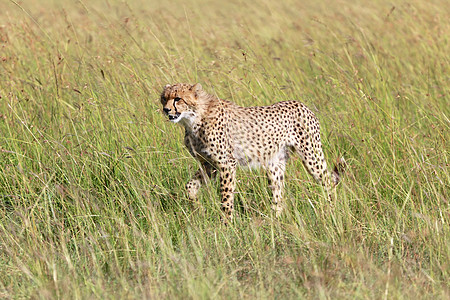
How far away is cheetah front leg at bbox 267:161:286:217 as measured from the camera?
12.6 ft

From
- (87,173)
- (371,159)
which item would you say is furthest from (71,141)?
(371,159)

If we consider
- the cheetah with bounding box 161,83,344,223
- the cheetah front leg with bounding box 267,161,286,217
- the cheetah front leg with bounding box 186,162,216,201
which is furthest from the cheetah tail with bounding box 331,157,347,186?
the cheetah front leg with bounding box 186,162,216,201

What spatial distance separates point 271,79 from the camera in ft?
16.7

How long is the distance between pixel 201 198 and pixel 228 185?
1.03ft

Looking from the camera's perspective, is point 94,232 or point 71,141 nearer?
point 94,232

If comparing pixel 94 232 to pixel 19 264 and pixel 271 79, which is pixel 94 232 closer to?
pixel 19 264

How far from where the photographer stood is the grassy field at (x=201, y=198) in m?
3.02

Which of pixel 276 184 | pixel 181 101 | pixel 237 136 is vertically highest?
pixel 181 101

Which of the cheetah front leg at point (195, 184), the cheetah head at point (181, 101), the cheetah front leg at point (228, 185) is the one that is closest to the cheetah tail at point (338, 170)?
the cheetah front leg at point (228, 185)

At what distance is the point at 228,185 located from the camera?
4176 mm

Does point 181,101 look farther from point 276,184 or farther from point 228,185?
point 276,184

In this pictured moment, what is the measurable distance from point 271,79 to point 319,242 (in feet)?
6.77

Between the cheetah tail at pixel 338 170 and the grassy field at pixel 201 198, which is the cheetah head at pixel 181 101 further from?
the cheetah tail at pixel 338 170

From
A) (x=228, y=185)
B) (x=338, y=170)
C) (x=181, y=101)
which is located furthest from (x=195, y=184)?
(x=338, y=170)
